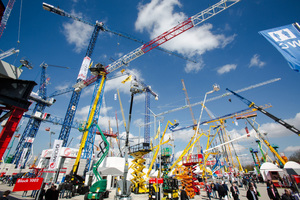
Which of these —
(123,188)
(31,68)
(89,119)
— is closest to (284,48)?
(123,188)

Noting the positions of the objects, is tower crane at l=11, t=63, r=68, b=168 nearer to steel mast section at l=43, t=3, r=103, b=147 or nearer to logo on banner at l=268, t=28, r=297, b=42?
steel mast section at l=43, t=3, r=103, b=147

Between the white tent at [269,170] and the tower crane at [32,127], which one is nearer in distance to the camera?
the white tent at [269,170]

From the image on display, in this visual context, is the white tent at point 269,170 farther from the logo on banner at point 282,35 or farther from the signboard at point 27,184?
the signboard at point 27,184

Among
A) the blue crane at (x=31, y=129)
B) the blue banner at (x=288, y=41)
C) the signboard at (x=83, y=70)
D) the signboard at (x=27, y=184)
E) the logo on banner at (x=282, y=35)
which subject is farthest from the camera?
the blue crane at (x=31, y=129)

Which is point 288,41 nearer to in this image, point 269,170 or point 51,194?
point 51,194

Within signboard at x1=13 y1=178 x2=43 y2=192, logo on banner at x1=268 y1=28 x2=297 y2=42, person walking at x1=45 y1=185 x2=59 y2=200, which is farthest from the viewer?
person walking at x1=45 y1=185 x2=59 y2=200

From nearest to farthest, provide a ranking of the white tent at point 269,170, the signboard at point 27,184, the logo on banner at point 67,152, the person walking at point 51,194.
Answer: the signboard at point 27,184 → the person walking at point 51,194 → the white tent at point 269,170 → the logo on banner at point 67,152

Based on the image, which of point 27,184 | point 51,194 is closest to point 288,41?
point 51,194

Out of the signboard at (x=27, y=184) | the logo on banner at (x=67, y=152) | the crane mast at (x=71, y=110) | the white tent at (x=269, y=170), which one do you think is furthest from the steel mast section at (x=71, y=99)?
the white tent at (x=269, y=170)

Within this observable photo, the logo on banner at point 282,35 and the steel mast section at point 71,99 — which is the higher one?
the steel mast section at point 71,99

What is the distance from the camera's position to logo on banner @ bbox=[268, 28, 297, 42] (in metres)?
5.86

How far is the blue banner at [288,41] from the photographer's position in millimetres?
4891

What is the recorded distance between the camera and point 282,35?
19.8 ft

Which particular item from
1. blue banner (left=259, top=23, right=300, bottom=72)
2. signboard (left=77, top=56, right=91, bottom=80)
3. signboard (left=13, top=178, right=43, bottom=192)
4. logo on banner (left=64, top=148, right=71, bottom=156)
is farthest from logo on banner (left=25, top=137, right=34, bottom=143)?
blue banner (left=259, top=23, right=300, bottom=72)
